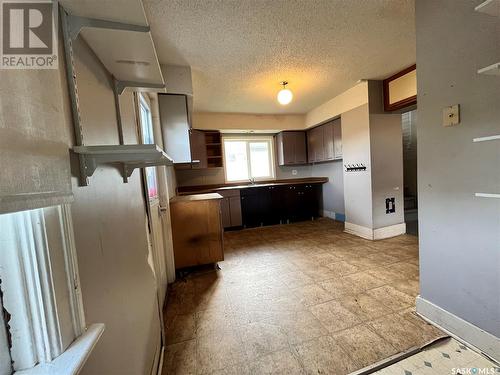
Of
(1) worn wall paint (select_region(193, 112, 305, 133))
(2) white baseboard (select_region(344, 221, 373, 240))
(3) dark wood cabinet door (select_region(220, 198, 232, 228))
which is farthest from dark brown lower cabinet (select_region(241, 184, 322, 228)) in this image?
(1) worn wall paint (select_region(193, 112, 305, 133))

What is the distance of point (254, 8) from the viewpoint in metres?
1.63

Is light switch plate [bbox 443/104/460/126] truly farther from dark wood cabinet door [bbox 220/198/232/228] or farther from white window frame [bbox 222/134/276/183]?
white window frame [bbox 222/134/276/183]

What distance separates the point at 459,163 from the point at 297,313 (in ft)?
5.21

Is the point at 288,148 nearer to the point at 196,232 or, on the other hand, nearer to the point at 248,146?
the point at 248,146

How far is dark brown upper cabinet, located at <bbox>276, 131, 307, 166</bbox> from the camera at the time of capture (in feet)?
16.3

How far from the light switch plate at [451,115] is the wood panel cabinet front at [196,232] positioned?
85.1 inches

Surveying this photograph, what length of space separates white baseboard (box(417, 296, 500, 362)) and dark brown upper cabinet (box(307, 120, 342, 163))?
2921mm

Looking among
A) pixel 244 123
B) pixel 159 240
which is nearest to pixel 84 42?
pixel 159 240

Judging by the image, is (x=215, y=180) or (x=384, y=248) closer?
(x=384, y=248)

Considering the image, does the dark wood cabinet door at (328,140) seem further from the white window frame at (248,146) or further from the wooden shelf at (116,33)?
the wooden shelf at (116,33)

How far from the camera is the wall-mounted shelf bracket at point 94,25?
2.02 feet

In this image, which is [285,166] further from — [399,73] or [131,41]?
[131,41]

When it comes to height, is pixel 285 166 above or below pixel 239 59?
below

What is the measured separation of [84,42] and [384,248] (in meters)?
3.63
